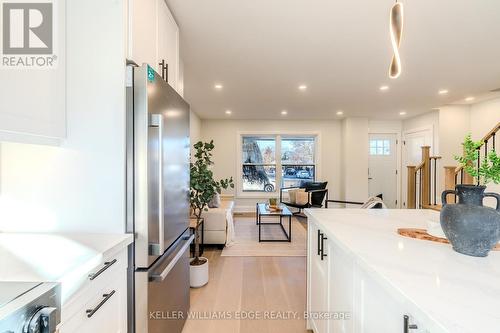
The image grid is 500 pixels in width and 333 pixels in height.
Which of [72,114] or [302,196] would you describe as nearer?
[72,114]

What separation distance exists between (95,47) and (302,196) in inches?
194

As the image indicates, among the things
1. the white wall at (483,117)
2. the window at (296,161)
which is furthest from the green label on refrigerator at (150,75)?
the white wall at (483,117)

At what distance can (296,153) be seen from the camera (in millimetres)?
6816

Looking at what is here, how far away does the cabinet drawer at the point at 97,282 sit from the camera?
2.71 feet

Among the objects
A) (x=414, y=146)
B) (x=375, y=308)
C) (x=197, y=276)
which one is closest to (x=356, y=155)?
(x=414, y=146)

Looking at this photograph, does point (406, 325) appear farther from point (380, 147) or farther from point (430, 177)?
point (380, 147)

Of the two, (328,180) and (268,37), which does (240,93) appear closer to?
→ (268,37)

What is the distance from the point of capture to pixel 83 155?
123 centimetres

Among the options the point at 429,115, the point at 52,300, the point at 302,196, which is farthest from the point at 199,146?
the point at 429,115

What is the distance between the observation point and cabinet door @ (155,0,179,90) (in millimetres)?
1718

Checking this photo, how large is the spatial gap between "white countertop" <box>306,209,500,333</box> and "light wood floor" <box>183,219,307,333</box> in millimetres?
1169

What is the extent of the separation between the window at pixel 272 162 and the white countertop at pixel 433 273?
5325mm

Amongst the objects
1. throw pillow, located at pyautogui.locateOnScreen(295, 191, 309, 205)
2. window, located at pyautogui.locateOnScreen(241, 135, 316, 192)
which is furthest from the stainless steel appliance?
window, located at pyautogui.locateOnScreen(241, 135, 316, 192)

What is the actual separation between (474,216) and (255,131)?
5.88m
